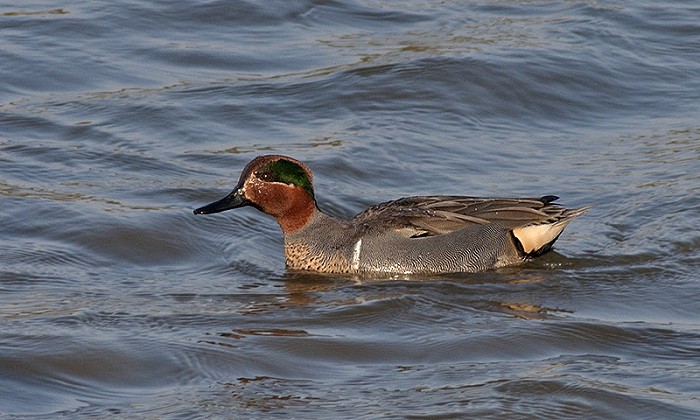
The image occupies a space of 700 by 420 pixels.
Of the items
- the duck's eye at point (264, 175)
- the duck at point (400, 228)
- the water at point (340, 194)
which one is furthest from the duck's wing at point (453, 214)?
the duck's eye at point (264, 175)

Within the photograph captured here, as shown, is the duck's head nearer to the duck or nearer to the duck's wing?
the duck

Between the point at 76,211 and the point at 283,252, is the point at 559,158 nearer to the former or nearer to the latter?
the point at 283,252

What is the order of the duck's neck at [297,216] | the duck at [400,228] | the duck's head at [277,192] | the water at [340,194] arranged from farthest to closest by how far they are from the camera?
the duck's neck at [297,216]
the duck's head at [277,192]
the duck at [400,228]
the water at [340,194]

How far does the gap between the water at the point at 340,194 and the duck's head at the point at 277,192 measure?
35 cm

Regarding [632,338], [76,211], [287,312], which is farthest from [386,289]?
[76,211]

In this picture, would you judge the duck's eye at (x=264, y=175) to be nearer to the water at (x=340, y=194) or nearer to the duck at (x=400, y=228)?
the duck at (x=400, y=228)

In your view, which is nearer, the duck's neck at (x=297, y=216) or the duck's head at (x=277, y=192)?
the duck's head at (x=277, y=192)

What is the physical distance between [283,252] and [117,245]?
114 cm

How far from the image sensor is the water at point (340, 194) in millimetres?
6781

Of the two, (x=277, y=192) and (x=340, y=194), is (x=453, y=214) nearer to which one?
(x=277, y=192)

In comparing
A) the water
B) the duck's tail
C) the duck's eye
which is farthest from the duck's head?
→ the duck's tail

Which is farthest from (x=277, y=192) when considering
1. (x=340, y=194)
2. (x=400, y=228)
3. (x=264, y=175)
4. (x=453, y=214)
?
(x=340, y=194)

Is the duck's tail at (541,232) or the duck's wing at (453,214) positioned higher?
the duck's wing at (453,214)

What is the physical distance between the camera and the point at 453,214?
30.1 feet
